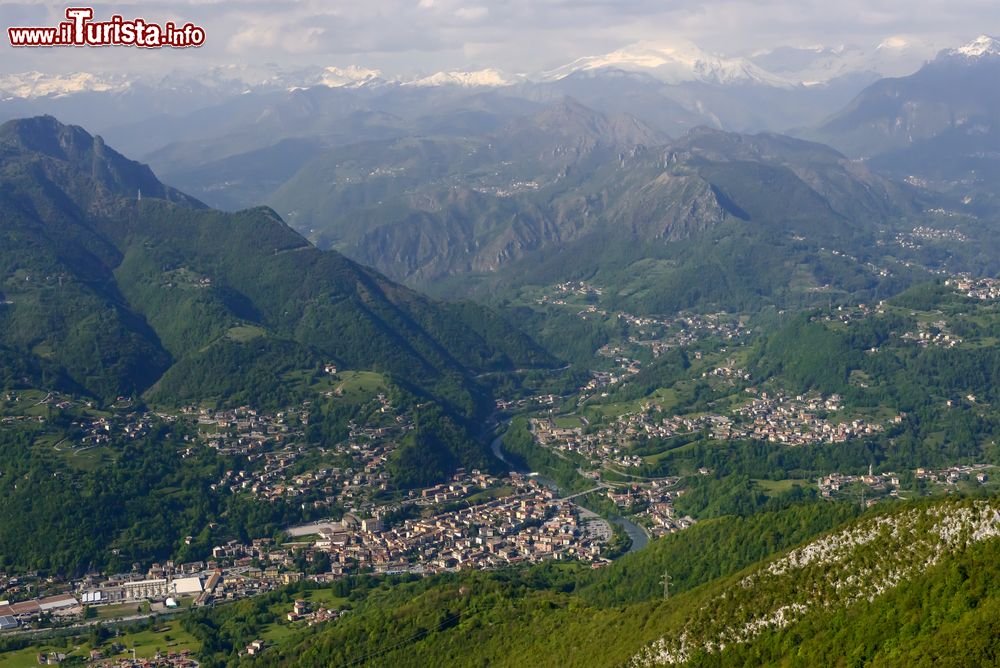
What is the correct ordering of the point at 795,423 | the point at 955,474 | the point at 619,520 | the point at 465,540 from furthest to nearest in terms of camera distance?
the point at 795,423 → the point at 955,474 → the point at 619,520 → the point at 465,540

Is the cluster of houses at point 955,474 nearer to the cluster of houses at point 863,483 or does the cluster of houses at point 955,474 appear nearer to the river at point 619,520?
the cluster of houses at point 863,483

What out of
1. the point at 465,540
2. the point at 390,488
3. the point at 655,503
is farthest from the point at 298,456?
the point at 655,503

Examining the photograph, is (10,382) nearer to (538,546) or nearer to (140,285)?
(140,285)

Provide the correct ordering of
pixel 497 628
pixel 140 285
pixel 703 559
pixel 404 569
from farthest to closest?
pixel 140 285, pixel 404 569, pixel 703 559, pixel 497 628

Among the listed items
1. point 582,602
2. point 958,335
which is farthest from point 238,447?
point 958,335

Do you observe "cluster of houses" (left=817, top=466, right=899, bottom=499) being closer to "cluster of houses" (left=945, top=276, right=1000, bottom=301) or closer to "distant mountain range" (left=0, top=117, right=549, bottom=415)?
"distant mountain range" (left=0, top=117, right=549, bottom=415)

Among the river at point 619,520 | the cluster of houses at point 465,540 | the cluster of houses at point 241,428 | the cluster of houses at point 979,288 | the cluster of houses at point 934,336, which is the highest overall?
the cluster of houses at point 979,288

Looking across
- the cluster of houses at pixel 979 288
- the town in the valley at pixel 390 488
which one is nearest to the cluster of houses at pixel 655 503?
the town in the valley at pixel 390 488

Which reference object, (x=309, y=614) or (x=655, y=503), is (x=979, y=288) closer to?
(x=655, y=503)
